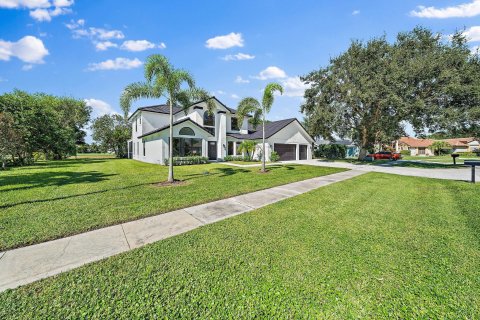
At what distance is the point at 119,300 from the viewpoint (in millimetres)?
2402

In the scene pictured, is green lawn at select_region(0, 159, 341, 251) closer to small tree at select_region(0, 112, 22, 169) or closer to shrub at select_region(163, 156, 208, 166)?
shrub at select_region(163, 156, 208, 166)

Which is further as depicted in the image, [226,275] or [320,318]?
[226,275]

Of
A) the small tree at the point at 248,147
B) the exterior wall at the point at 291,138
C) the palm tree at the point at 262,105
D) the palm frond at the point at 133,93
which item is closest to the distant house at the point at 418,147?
the exterior wall at the point at 291,138

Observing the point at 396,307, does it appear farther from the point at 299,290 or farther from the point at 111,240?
the point at 111,240

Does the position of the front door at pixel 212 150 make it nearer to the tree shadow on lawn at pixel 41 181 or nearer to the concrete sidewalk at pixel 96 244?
the tree shadow on lawn at pixel 41 181

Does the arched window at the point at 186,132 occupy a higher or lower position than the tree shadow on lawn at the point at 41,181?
higher

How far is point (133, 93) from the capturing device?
33.6 feet

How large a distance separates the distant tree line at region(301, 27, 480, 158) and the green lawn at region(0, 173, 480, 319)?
54.8ft

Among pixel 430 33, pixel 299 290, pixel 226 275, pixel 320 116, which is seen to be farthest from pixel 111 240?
pixel 430 33

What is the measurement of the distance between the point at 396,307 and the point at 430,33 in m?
27.5

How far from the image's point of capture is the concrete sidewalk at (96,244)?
2.99 meters

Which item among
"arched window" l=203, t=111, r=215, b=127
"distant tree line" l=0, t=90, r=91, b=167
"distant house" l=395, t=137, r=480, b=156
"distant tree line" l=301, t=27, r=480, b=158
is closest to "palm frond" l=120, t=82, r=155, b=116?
"arched window" l=203, t=111, r=215, b=127

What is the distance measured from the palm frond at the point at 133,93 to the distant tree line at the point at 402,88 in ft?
60.1

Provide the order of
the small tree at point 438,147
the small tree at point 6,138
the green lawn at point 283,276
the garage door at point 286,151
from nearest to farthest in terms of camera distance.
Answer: the green lawn at point 283,276 < the small tree at point 6,138 < the garage door at point 286,151 < the small tree at point 438,147
